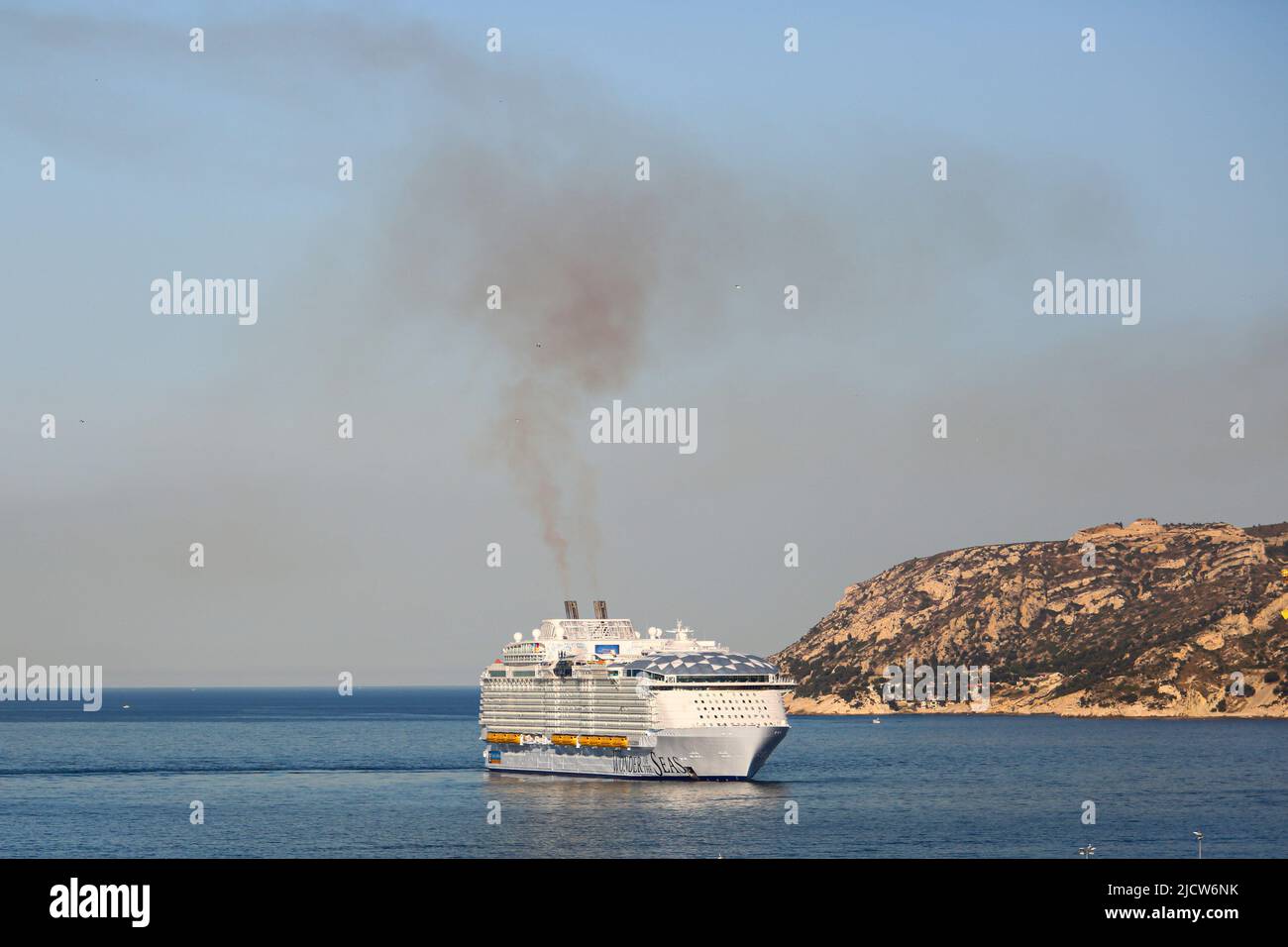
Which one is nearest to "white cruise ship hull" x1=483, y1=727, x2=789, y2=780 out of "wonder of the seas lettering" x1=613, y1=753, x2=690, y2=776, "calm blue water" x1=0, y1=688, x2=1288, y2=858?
"wonder of the seas lettering" x1=613, y1=753, x2=690, y2=776

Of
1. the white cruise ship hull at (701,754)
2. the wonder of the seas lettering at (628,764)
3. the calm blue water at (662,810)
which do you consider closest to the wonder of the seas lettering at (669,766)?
the white cruise ship hull at (701,754)

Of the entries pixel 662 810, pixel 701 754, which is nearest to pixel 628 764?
pixel 701 754

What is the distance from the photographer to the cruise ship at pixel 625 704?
A: 446 feet

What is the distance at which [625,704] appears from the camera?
14200 centimetres

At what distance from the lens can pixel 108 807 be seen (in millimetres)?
129625

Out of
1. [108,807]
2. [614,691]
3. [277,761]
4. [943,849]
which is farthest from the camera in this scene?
[277,761]

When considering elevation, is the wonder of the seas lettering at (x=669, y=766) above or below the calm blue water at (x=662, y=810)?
above

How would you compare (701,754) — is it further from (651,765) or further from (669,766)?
(651,765)

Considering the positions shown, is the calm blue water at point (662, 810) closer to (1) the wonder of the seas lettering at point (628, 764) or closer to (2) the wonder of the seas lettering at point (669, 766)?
(2) the wonder of the seas lettering at point (669, 766)

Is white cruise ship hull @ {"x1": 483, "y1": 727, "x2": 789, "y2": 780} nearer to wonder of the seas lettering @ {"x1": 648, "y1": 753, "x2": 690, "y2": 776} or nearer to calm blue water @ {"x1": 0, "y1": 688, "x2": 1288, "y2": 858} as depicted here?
wonder of the seas lettering @ {"x1": 648, "y1": 753, "x2": 690, "y2": 776}
